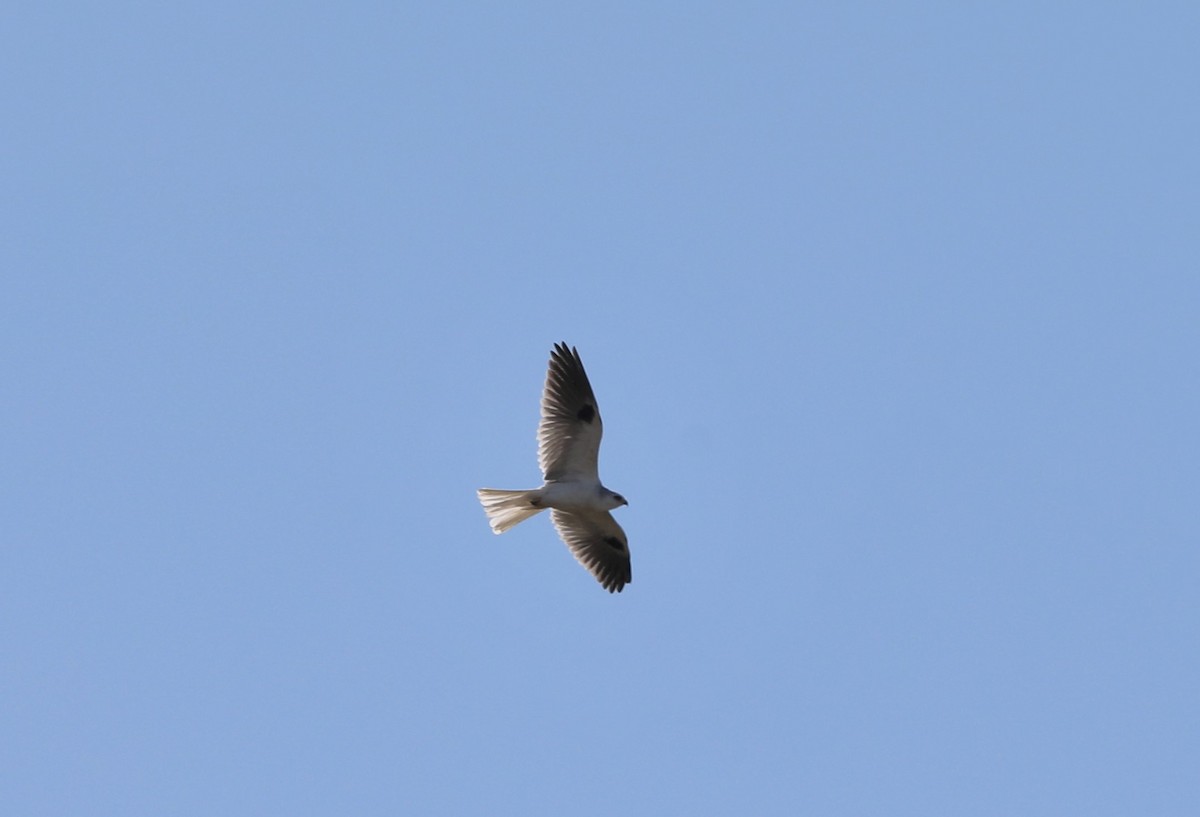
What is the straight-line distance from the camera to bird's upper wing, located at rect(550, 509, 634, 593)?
19.4m

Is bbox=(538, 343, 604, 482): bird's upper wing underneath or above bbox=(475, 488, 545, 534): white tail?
above

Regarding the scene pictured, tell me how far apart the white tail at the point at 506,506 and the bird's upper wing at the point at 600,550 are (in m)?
1.16

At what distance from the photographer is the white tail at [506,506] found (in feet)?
59.1

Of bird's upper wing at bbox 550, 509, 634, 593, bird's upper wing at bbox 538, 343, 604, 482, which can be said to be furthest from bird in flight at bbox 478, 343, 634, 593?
bird's upper wing at bbox 550, 509, 634, 593

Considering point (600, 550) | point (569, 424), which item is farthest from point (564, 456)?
point (600, 550)

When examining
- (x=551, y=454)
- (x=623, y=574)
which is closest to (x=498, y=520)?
(x=551, y=454)

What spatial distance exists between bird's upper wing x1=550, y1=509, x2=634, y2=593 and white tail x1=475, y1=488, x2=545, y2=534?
1.16 metres

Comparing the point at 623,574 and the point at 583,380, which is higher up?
the point at 583,380

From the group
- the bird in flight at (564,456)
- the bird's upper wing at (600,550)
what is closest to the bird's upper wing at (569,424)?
the bird in flight at (564,456)

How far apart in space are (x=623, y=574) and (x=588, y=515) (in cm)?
126

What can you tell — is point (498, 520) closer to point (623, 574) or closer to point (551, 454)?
point (551, 454)

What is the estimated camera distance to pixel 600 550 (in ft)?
64.5

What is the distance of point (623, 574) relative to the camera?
19703 mm

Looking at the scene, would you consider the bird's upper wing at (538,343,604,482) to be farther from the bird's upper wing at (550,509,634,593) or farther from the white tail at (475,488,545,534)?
the bird's upper wing at (550,509,634,593)
